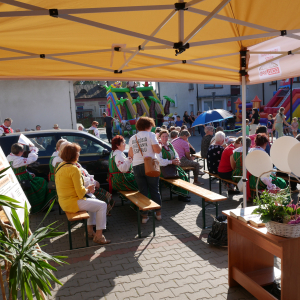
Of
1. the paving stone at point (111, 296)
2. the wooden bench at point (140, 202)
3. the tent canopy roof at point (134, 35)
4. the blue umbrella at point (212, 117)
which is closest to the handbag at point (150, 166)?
the wooden bench at point (140, 202)

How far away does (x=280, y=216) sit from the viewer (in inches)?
114

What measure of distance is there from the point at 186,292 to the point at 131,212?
3.20m

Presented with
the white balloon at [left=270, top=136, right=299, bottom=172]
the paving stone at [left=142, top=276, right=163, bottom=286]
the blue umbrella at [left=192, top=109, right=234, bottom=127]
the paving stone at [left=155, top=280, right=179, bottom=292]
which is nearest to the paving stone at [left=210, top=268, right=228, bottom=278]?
the paving stone at [left=155, top=280, right=179, bottom=292]

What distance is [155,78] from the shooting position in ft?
19.1

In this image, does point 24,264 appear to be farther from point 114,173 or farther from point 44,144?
point 44,144

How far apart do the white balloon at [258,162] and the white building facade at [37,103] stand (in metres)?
13.5

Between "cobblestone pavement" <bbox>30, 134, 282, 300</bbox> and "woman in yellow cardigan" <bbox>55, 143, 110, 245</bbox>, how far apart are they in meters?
0.48

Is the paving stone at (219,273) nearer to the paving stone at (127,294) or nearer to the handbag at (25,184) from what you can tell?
the paving stone at (127,294)

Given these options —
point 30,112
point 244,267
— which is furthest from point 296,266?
point 30,112

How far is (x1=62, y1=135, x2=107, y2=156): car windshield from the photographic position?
7.55 metres

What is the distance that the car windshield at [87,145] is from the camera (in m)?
7.55

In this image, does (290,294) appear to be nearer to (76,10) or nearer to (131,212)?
(76,10)

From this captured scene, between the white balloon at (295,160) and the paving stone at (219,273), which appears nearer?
the white balloon at (295,160)

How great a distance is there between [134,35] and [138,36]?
0.05 m
